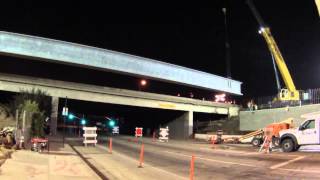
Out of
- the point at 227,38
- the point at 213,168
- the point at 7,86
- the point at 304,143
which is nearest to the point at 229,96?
the point at 227,38

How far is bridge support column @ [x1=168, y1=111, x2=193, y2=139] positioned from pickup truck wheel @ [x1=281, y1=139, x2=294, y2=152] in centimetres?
4223

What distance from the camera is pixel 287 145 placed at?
89.5 ft

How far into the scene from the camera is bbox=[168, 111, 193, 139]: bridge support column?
231 ft

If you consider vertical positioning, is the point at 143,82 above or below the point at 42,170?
above

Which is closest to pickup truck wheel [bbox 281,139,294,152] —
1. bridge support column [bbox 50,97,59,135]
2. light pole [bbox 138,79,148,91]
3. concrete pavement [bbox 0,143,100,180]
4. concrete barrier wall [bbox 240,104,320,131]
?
concrete pavement [bbox 0,143,100,180]

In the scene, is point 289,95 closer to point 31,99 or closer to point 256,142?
point 256,142

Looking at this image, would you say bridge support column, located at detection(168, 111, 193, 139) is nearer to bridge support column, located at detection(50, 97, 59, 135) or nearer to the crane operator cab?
the crane operator cab

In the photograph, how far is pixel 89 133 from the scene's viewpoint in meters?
36.2

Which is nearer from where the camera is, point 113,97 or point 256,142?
point 256,142

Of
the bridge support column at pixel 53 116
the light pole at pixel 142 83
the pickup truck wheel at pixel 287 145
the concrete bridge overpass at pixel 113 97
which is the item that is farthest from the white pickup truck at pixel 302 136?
the light pole at pixel 142 83

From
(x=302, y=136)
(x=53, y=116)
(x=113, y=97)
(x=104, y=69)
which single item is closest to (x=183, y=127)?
(x=113, y=97)

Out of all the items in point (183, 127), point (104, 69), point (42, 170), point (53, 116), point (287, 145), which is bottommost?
point (42, 170)

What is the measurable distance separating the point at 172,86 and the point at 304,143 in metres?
56.1

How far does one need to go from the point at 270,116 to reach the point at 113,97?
20437 mm
